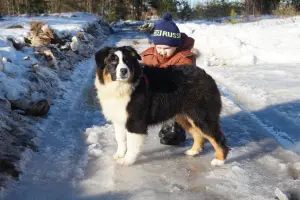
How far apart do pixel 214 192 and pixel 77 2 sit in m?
41.5

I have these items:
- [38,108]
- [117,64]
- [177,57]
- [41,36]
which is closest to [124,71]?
[117,64]

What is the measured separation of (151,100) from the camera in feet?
13.4

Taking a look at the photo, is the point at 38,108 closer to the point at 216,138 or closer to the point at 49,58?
the point at 216,138

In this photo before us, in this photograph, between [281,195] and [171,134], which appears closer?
[281,195]

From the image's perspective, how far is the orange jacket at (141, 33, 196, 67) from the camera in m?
4.82

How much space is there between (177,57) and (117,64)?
1.45 m

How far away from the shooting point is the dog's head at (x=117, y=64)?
3.62m

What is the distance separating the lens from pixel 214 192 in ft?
11.4

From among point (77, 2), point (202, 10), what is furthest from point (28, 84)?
point (77, 2)

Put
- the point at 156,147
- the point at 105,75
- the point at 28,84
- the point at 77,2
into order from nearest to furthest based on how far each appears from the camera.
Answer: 1. the point at 105,75
2. the point at 156,147
3. the point at 28,84
4. the point at 77,2

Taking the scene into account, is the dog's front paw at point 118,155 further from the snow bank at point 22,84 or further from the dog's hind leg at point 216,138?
the dog's hind leg at point 216,138

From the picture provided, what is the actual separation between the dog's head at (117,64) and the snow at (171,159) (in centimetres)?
114

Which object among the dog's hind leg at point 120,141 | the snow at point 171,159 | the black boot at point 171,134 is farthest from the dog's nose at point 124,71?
the black boot at point 171,134

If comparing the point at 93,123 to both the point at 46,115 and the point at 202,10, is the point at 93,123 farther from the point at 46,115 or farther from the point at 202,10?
the point at 202,10
